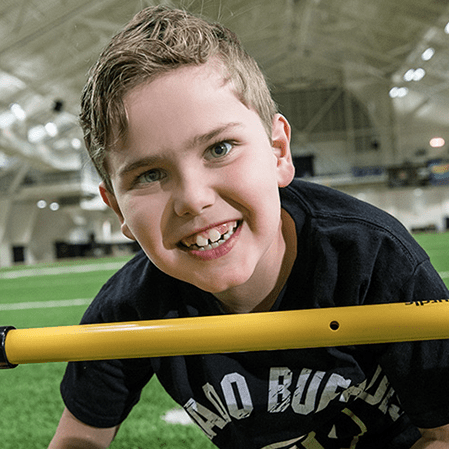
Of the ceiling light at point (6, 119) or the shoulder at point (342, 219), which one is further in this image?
the ceiling light at point (6, 119)

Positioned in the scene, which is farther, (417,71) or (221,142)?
(417,71)

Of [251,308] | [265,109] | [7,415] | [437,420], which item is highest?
[265,109]

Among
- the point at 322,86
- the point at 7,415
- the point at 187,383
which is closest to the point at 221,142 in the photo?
the point at 187,383

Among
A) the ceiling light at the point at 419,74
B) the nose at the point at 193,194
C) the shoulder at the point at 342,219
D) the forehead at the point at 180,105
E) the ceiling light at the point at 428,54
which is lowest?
the shoulder at the point at 342,219

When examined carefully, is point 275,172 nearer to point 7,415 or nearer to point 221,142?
point 221,142

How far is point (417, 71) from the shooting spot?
56.6ft

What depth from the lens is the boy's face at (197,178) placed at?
62 centimetres

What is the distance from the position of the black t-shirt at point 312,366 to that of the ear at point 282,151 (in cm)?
10

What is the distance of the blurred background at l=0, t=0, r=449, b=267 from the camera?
45.4ft

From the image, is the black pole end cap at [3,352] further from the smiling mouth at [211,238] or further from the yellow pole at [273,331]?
the smiling mouth at [211,238]

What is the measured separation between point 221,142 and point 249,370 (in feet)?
1.41

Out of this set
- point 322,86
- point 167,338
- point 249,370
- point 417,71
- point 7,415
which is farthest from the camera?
point 322,86

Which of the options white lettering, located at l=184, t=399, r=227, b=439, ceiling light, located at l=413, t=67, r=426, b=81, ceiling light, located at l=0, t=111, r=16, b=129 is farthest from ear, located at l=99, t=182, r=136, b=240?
ceiling light, located at l=413, t=67, r=426, b=81

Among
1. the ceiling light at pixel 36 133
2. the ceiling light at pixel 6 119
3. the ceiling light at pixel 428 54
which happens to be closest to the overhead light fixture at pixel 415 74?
the ceiling light at pixel 428 54
